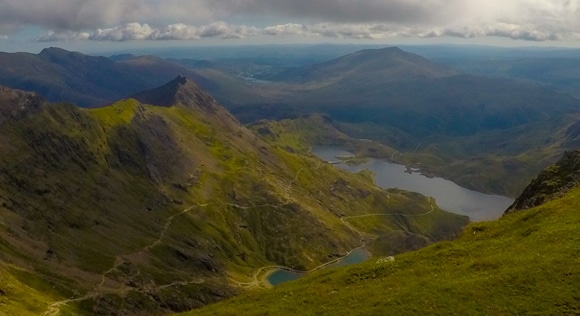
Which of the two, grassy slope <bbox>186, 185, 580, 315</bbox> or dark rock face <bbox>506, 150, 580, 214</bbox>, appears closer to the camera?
grassy slope <bbox>186, 185, 580, 315</bbox>

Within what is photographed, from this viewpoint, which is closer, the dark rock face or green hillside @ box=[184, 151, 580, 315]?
green hillside @ box=[184, 151, 580, 315]

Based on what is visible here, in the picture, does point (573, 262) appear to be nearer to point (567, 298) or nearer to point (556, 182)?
point (567, 298)

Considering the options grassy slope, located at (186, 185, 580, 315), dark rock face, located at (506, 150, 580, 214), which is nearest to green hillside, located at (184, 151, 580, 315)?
grassy slope, located at (186, 185, 580, 315)

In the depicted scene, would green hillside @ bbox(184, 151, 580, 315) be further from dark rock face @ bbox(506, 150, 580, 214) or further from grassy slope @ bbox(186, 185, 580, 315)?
dark rock face @ bbox(506, 150, 580, 214)

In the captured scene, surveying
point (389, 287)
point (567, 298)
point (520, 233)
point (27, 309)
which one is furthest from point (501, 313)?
point (27, 309)
